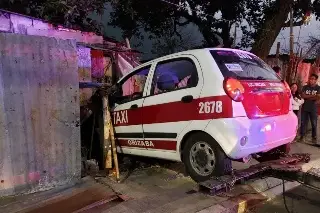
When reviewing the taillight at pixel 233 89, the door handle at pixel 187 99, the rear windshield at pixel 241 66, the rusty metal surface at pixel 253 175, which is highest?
the rear windshield at pixel 241 66

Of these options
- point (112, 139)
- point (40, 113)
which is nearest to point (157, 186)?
point (112, 139)

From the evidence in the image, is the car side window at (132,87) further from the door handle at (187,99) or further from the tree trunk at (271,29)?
the tree trunk at (271,29)

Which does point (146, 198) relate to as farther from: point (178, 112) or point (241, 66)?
point (241, 66)

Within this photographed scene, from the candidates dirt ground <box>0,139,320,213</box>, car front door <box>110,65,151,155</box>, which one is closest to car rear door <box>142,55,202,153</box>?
car front door <box>110,65,151,155</box>

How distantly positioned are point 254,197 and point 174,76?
2.05m

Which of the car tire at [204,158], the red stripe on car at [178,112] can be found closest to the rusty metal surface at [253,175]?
the car tire at [204,158]

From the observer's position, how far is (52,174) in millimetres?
4988

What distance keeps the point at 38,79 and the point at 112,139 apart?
63.4 inches

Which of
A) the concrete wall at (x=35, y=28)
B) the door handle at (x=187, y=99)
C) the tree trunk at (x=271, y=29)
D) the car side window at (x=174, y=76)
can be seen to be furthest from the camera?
the tree trunk at (x=271, y=29)

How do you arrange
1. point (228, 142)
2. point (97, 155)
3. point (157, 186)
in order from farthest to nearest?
point (97, 155)
point (157, 186)
point (228, 142)

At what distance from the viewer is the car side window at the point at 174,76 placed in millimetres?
5016

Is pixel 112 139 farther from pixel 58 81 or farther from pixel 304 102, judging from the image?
pixel 304 102

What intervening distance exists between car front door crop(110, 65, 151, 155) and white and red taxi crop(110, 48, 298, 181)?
0.02m

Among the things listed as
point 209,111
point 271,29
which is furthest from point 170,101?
point 271,29
